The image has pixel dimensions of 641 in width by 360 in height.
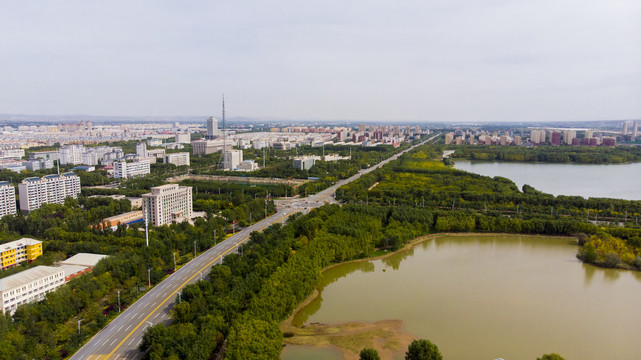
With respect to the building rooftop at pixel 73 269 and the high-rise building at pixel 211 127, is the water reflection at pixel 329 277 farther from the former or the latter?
the high-rise building at pixel 211 127

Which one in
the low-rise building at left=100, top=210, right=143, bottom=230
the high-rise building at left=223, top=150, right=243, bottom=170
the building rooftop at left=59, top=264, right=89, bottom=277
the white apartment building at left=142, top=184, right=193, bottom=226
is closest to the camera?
the building rooftop at left=59, top=264, right=89, bottom=277

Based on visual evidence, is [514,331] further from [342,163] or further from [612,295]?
[342,163]

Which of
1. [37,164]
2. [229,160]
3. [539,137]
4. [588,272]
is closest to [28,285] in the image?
[588,272]

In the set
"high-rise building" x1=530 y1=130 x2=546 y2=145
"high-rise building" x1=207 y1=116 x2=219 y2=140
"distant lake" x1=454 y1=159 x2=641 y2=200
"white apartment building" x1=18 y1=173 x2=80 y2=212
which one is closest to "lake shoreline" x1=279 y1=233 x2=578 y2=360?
"white apartment building" x1=18 y1=173 x2=80 y2=212

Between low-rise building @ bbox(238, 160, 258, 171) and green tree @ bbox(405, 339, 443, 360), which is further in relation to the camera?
low-rise building @ bbox(238, 160, 258, 171)

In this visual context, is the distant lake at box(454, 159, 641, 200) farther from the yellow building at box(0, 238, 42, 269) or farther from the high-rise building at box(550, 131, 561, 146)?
the yellow building at box(0, 238, 42, 269)

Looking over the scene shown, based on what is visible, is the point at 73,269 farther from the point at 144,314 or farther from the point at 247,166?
the point at 247,166

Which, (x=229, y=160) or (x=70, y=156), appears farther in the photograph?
(x=70, y=156)

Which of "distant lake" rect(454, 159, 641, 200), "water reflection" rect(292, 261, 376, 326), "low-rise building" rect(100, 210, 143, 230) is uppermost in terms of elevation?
"distant lake" rect(454, 159, 641, 200)
